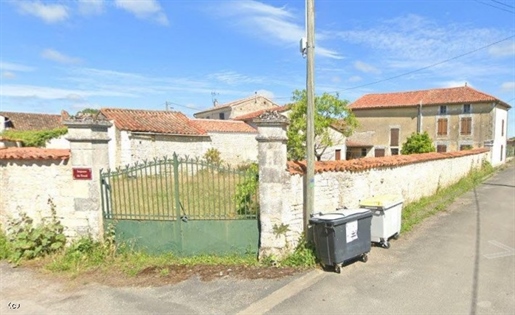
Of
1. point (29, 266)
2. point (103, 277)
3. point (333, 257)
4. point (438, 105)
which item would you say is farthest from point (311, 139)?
point (438, 105)

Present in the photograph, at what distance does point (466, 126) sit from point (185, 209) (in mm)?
32037

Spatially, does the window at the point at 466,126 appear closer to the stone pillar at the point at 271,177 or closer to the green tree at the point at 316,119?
the green tree at the point at 316,119

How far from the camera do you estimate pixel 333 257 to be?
17.6 ft

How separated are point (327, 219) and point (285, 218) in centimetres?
78

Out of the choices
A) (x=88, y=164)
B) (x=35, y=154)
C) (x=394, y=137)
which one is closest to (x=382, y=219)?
(x=88, y=164)

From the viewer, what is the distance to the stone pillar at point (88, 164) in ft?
19.5

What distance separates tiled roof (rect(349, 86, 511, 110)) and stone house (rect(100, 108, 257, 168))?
1710 centimetres

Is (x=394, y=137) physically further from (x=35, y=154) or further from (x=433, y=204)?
(x=35, y=154)

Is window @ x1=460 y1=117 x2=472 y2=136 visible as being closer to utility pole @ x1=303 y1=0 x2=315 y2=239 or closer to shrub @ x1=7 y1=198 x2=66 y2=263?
utility pole @ x1=303 y1=0 x2=315 y2=239

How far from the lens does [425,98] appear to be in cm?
3203

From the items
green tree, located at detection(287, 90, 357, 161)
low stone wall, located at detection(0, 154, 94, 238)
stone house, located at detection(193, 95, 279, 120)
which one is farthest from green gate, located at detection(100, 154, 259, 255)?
stone house, located at detection(193, 95, 279, 120)

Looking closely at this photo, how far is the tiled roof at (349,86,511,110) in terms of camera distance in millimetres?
29172

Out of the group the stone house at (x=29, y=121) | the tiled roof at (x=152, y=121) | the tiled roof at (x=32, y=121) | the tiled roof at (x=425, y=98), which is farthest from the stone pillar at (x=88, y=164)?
the tiled roof at (x=425, y=98)

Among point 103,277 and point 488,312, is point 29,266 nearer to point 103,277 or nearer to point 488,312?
point 103,277
